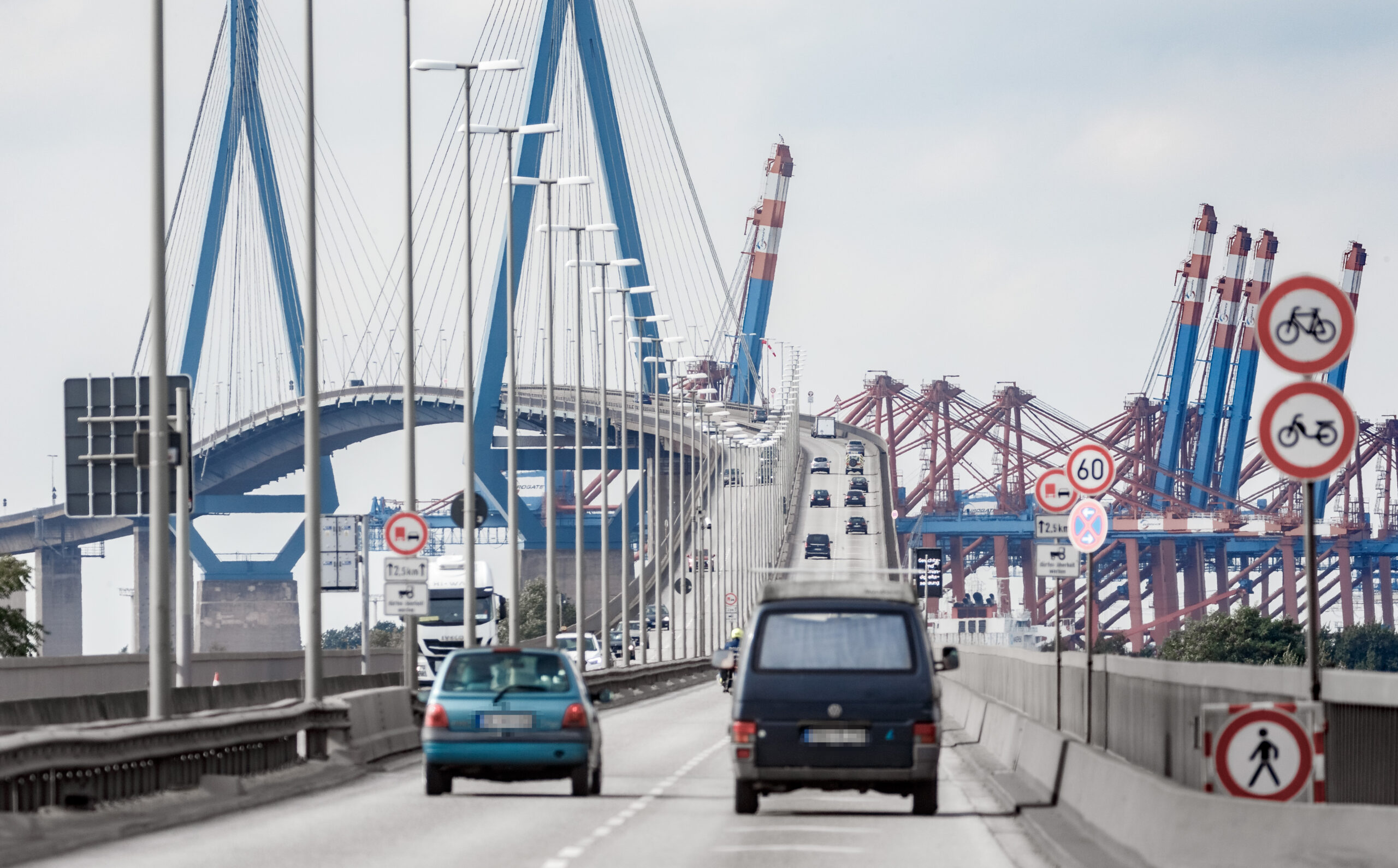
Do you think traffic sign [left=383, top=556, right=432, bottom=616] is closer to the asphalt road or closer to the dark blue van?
the asphalt road

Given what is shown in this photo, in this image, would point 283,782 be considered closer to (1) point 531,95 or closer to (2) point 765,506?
(1) point 531,95

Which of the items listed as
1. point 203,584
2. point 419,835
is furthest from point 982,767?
point 203,584

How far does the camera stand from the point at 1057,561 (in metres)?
23.7

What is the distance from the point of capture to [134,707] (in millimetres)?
31797

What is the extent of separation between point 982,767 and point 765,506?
95.9 m

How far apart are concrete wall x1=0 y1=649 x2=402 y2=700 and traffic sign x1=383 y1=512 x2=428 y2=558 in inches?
256

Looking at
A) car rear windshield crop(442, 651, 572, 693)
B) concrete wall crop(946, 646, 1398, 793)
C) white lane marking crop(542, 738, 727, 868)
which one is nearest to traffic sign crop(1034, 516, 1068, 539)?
concrete wall crop(946, 646, 1398, 793)

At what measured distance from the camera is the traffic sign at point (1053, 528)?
928 inches

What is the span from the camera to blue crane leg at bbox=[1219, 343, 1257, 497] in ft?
621

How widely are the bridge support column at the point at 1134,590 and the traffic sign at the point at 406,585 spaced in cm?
17065

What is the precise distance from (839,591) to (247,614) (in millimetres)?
122666

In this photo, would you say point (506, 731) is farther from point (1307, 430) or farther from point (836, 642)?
point (1307, 430)

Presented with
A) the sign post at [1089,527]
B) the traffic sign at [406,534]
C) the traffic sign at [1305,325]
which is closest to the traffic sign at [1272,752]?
the traffic sign at [1305,325]

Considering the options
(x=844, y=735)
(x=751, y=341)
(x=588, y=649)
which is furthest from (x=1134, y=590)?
(x=844, y=735)
